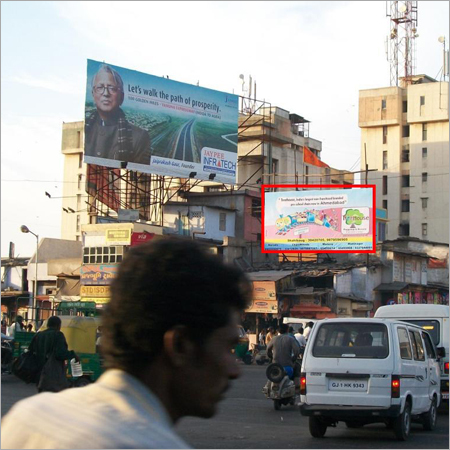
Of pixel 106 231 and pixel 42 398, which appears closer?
pixel 42 398

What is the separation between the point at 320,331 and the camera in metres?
12.4

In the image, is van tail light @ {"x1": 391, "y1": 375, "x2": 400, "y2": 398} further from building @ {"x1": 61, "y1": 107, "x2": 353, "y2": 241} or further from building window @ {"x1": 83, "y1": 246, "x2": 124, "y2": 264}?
building window @ {"x1": 83, "y1": 246, "x2": 124, "y2": 264}

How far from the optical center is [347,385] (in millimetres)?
11938

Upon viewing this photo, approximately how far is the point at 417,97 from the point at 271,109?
14.8m

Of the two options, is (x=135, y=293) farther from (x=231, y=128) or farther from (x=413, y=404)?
(x=231, y=128)

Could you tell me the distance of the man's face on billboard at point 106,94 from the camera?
155ft

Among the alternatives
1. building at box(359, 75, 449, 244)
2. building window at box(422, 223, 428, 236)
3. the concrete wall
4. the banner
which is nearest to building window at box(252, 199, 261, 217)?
the banner

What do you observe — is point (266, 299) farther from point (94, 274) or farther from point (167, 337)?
point (167, 337)

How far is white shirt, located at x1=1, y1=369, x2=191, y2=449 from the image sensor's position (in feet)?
5.24

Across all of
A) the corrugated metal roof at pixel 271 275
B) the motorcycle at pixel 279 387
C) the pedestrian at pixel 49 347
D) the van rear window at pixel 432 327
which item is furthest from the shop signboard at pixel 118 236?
the pedestrian at pixel 49 347

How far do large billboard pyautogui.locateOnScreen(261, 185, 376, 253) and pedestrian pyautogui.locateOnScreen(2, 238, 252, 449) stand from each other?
151 feet

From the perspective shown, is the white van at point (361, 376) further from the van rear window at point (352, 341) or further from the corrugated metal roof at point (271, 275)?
the corrugated metal roof at point (271, 275)

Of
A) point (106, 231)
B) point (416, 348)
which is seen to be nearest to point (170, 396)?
point (416, 348)

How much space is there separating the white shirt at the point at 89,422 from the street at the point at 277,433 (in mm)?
8512
